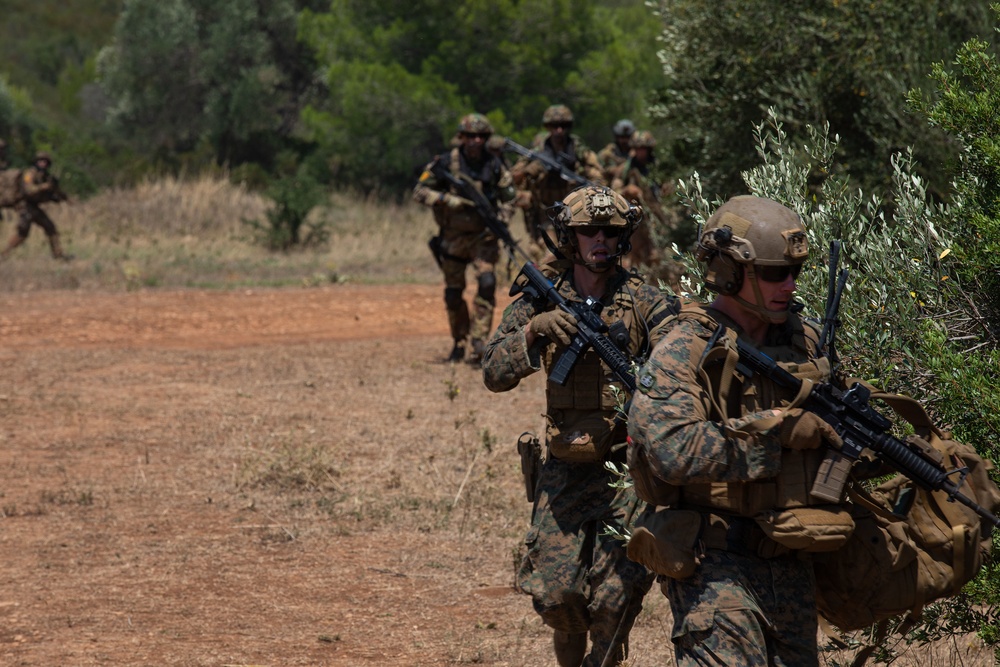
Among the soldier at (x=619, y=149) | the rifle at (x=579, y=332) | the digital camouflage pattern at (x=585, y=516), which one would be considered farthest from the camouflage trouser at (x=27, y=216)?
the digital camouflage pattern at (x=585, y=516)

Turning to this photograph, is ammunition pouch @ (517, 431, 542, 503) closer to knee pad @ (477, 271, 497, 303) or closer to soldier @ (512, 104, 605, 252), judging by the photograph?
knee pad @ (477, 271, 497, 303)

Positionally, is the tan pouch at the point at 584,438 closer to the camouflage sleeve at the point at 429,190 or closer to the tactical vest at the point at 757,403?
the tactical vest at the point at 757,403

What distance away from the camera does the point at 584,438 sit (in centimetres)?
471

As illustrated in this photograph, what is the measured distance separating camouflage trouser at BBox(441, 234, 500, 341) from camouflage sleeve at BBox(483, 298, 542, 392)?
6520mm

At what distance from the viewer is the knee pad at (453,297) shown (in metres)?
11.8

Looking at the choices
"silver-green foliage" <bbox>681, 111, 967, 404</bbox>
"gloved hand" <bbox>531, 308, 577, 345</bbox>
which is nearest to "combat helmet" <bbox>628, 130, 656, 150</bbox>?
"silver-green foliage" <bbox>681, 111, 967, 404</bbox>

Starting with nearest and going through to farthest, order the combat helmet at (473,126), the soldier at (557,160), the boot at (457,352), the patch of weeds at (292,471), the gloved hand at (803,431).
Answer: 1. the gloved hand at (803,431)
2. the patch of weeds at (292,471)
3. the combat helmet at (473,126)
4. the boot at (457,352)
5. the soldier at (557,160)

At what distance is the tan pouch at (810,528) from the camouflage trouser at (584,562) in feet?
3.60

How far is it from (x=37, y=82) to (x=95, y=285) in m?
28.2

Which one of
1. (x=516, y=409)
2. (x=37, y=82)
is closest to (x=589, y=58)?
(x=516, y=409)

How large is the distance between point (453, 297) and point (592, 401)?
7125mm

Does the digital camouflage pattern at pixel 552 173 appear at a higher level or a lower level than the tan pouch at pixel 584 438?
lower

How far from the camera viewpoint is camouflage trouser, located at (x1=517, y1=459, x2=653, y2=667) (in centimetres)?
457

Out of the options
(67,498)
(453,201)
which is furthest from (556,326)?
(453,201)
